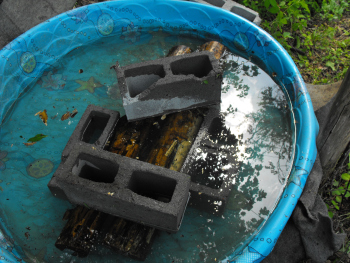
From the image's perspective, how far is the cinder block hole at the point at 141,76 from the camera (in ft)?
11.1

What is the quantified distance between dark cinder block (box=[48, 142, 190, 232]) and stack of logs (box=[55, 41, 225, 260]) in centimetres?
12

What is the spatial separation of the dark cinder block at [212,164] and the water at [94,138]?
0.05m

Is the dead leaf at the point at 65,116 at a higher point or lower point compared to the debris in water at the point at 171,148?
lower

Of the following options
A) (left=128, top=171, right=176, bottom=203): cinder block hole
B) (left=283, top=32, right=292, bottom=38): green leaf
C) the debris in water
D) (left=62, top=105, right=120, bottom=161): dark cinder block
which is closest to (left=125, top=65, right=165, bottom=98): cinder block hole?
(left=62, top=105, right=120, bottom=161): dark cinder block

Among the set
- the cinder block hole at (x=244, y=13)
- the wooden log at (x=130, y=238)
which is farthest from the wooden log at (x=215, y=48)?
the wooden log at (x=130, y=238)

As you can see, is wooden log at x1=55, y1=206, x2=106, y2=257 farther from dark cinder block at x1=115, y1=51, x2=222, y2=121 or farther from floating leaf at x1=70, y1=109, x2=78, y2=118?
floating leaf at x1=70, y1=109, x2=78, y2=118

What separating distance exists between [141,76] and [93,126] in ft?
2.84

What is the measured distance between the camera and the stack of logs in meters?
2.80

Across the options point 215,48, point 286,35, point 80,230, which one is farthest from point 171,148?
point 286,35

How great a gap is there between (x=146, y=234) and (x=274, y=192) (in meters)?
1.50

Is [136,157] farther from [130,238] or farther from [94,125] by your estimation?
[130,238]

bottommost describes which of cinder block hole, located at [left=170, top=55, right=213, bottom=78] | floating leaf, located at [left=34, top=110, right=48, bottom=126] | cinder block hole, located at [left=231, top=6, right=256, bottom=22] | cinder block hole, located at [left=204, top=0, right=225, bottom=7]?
floating leaf, located at [left=34, top=110, right=48, bottom=126]

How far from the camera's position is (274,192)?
3.31 meters

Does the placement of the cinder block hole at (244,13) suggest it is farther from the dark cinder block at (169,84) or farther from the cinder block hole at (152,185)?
the cinder block hole at (152,185)
